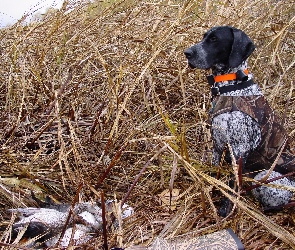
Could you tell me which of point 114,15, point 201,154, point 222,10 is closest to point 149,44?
point 114,15

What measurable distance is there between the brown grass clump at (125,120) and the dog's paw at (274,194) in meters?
0.08

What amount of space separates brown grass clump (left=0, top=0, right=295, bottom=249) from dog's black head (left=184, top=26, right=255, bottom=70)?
0.29 m

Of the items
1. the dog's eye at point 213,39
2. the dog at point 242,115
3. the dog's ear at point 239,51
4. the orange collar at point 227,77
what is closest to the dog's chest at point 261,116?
the dog at point 242,115

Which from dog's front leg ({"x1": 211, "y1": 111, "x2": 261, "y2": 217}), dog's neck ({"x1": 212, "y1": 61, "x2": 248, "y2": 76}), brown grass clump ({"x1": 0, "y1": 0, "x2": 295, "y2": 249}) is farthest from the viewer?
dog's neck ({"x1": 212, "y1": 61, "x2": 248, "y2": 76})

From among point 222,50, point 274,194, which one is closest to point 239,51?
point 222,50

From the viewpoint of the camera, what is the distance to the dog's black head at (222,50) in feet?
7.57

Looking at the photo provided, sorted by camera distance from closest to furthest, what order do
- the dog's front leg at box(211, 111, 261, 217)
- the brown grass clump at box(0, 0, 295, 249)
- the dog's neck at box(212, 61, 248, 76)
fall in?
1. the brown grass clump at box(0, 0, 295, 249)
2. the dog's front leg at box(211, 111, 261, 217)
3. the dog's neck at box(212, 61, 248, 76)

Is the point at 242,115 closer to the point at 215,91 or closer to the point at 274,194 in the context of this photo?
the point at 215,91

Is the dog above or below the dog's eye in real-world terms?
below

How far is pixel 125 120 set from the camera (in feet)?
9.01

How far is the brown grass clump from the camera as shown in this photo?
6.97 feet

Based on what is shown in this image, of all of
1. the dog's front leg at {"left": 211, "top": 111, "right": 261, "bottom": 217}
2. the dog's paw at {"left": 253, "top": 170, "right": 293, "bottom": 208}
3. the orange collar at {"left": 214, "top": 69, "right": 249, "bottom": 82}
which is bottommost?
the dog's paw at {"left": 253, "top": 170, "right": 293, "bottom": 208}

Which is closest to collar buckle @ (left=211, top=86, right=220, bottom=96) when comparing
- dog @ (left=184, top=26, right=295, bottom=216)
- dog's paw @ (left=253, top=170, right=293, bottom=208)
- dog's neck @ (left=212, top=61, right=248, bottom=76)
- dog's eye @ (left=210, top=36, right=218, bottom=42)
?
dog @ (left=184, top=26, right=295, bottom=216)

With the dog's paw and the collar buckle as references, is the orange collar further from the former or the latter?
the dog's paw
